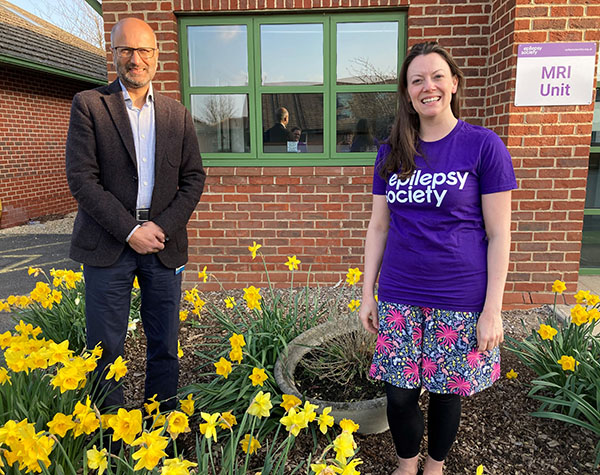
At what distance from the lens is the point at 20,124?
9.55m

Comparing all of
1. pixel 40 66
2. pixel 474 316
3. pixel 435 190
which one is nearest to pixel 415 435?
pixel 474 316

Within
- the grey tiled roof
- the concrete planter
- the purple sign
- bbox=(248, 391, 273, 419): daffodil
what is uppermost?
the grey tiled roof

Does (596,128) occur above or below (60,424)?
above

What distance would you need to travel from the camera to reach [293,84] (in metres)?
4.70

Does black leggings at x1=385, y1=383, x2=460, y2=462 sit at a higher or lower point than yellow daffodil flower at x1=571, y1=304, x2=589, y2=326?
lower

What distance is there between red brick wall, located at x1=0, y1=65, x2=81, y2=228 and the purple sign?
30.1 ft

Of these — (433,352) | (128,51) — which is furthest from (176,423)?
(128,51)

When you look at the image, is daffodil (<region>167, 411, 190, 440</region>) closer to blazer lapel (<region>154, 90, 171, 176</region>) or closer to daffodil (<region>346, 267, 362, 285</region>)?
blazer lapel (<region>154, 90, 171, 176</region>)

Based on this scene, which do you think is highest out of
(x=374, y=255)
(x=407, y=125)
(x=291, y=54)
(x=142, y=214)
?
(x=291, y=54)

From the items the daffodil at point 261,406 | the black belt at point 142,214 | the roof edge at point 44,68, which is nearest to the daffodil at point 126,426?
the daffodil at point 261,406

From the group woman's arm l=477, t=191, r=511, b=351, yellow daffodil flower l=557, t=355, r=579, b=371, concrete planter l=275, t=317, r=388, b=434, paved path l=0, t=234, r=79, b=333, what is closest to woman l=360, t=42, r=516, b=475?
woman's arm l=477, t=191, r=511, b=351

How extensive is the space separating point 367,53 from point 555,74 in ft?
5.59

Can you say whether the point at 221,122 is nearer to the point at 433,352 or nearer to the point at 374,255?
the point at 374,255

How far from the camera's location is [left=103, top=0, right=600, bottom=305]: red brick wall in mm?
3994
